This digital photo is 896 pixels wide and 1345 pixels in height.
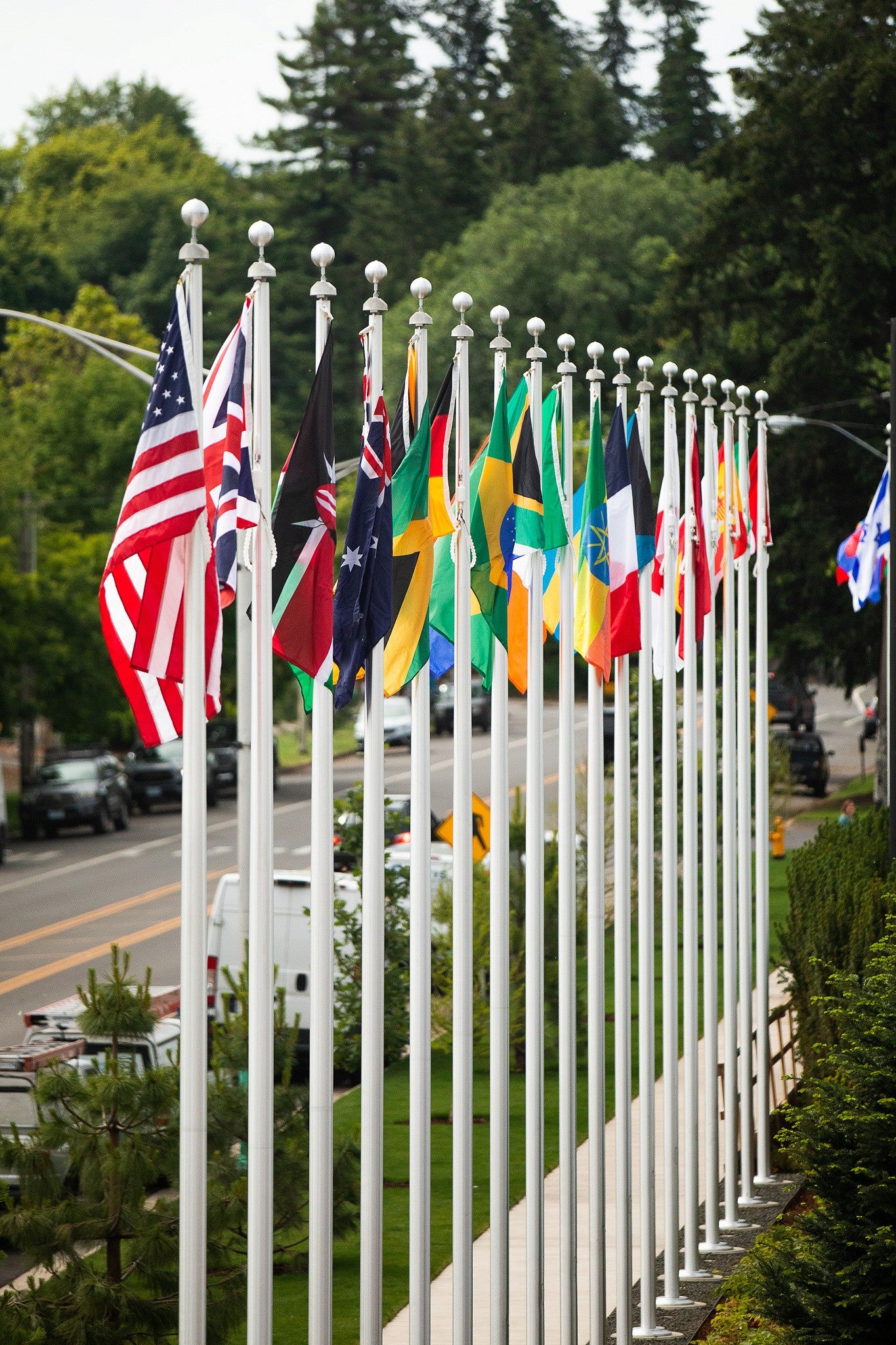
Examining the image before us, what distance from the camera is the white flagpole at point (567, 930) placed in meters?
11.7

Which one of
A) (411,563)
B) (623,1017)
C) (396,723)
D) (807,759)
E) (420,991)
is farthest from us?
(396,723)

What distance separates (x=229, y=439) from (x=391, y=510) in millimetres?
1626

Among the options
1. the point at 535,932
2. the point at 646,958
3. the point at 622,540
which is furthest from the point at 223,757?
the point at 535,932

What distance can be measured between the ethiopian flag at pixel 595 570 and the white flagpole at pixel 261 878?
4.02m

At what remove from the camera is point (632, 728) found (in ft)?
103

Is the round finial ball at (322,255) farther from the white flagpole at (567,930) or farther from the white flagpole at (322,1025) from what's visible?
the white flagpole at (567,930)

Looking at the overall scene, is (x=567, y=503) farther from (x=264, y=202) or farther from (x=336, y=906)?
(x=264, y=202)

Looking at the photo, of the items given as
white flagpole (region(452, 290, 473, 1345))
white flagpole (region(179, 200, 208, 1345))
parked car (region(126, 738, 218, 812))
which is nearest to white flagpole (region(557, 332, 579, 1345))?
white flagpole (region(452, 290, 473, 1345))

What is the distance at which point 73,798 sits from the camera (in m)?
45.3

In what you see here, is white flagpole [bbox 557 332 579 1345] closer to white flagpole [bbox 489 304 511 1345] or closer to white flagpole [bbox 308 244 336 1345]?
white flagpole [bbox 489 304 511 1345]

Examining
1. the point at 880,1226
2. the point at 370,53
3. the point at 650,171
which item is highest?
the point at 370,53

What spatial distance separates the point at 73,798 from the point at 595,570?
3413 cm

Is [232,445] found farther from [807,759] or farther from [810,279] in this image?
[807,759]

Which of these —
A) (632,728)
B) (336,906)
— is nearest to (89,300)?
(632,728)
